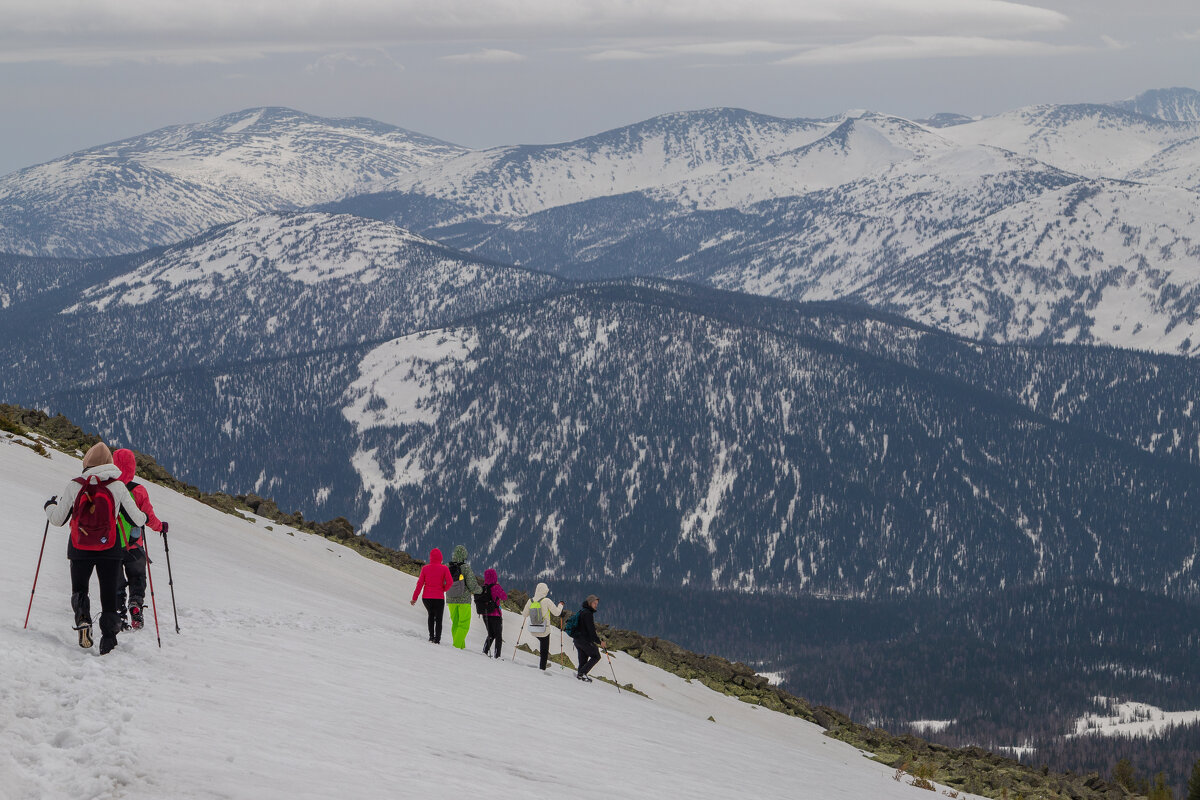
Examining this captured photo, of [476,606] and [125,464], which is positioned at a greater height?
[125,464]

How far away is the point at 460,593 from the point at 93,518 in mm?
17930

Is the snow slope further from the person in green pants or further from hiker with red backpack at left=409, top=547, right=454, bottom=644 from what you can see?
the person in green pants

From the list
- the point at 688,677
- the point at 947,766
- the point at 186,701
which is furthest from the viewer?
the point at 688,677

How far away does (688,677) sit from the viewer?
2397 inches

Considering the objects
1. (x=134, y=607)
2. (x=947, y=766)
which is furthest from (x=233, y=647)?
(x=947, y=766)

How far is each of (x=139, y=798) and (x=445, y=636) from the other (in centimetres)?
2797

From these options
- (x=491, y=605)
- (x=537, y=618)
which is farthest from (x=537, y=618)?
(x=491, y=605)

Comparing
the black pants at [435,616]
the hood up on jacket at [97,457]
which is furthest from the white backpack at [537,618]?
the hood up on jacket at [97,457]

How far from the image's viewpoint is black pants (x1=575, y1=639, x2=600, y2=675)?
1615 inches

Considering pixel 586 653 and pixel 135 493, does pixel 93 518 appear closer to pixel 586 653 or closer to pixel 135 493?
pixel 135 493

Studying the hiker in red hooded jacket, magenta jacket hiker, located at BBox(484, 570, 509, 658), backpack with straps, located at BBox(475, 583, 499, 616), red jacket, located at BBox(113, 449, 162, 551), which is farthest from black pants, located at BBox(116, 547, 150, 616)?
backpack with straps, located at BBox(475, 583, 499, 616)

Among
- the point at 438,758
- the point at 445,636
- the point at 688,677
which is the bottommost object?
the point at 688,677

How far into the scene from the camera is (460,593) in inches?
1479

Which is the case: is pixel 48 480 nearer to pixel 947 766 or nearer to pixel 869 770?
pixel 869 770
